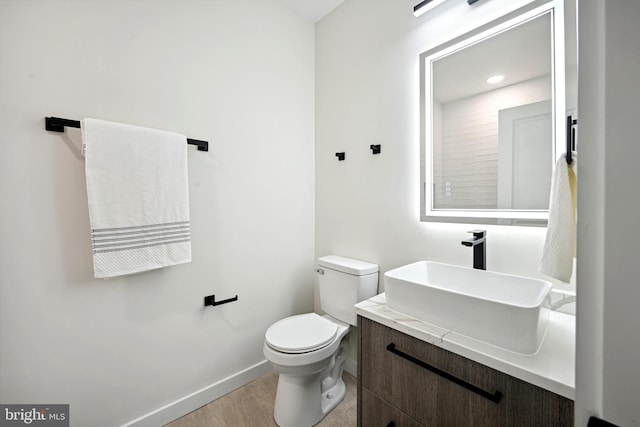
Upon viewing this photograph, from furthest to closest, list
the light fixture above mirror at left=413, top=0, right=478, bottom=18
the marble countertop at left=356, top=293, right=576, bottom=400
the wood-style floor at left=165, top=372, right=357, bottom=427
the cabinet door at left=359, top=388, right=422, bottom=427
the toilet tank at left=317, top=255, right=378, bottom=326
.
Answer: the toilet tank at left=317, top=255, right=378, bottom=326 → the wood-style floor at left=165, top=372, right=357, bottom=427 → the light fixture above mirror at left=413, top=0, right=478, bottom=18 → the cabinet door at left=359, top=388, right=422, bottom=427 → the marble countertop at left=356, top=293, right=576, bottom=400

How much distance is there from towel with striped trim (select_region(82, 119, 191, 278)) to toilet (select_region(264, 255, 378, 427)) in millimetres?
714

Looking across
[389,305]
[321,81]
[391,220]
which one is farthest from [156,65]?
[389,305]

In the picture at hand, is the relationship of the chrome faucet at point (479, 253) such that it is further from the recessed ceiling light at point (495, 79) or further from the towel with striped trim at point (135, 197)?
the towel with striped trim at point (135, 197)

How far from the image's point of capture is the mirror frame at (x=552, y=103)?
102cm

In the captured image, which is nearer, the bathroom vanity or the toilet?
the bathroom vanity

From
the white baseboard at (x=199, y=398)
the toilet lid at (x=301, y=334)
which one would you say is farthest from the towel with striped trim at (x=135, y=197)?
the white baseboard at (x=199, y=398)

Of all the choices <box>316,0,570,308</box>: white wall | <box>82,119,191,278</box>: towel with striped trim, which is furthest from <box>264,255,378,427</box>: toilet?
<box>82,119,191,278</box>: towel with striped trim

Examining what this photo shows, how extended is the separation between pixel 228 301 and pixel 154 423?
686 mm

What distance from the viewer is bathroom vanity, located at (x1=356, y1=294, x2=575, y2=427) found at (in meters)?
0.69

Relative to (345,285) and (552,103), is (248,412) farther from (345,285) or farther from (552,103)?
(552,103)

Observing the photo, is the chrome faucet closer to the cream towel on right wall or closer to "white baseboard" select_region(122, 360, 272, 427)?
the cream towel on right wall

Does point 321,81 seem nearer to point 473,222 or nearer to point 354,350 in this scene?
point 473,222

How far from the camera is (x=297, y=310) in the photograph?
6.70ft

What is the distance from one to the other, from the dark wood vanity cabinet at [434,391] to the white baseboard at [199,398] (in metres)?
0.92
